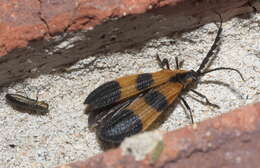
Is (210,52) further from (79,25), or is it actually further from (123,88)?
(79,25)

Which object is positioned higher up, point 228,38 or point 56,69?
point 228,38

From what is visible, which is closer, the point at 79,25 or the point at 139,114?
the point at 79,25

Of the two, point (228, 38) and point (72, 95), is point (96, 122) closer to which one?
point (72, 95)

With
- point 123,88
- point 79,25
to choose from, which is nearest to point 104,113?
point 123,88

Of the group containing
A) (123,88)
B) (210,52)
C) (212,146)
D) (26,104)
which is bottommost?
(26,104)

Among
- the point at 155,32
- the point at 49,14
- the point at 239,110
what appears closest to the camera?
the point at 239,110

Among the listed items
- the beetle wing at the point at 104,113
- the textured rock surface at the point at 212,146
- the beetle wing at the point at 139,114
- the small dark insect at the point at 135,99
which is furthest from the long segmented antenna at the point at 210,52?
the textured rock surface at the point at 212,146

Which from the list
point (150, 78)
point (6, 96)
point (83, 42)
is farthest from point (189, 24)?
point (6, 96)
